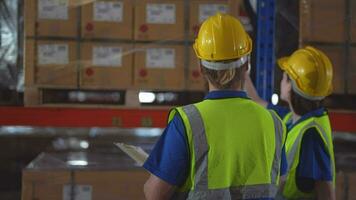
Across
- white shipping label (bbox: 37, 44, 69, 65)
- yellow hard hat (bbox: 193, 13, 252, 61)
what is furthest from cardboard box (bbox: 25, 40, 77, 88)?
yellow hard hat (bbox: 193, 13, 252, 61)

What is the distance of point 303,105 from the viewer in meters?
3.10

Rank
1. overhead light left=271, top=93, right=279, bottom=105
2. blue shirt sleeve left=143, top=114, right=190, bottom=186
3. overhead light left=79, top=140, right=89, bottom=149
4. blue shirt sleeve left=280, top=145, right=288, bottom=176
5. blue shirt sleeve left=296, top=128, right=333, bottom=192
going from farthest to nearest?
overhead light left=79, top=140, right=89, bottom=149, overhead light left=271, top=93, right=279, bottom=105, blue shirt sleeve left=296, top=128, right=333, bottom=192, blue shirt sleeve left=280, top=145, right=288, bottom=176, blue shirt sleeve left=143, top=114, right=190, bottom=186

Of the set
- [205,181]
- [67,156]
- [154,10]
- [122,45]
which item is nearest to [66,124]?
[67,156]

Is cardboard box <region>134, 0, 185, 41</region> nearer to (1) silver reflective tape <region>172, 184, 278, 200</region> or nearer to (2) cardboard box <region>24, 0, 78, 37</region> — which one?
(2) cardboard box <region>24, 0, 78, 37</region>

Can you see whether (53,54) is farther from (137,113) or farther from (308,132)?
(308,132)

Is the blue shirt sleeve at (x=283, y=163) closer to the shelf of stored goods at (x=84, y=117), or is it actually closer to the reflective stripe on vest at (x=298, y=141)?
the reflective stripe on vest at (x=298, y=141)

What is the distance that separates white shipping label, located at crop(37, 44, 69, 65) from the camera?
3.51 metres

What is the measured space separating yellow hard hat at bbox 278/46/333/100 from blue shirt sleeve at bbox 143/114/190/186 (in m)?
1.19

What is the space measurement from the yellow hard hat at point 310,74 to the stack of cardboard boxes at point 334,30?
489 mm

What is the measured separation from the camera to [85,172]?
331 centimetres

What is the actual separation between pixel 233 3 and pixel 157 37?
530 mm

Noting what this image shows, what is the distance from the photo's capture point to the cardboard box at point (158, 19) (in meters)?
3.54

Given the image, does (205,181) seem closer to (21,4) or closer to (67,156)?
(67,156)

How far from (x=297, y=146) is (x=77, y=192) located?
1287 mm
